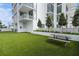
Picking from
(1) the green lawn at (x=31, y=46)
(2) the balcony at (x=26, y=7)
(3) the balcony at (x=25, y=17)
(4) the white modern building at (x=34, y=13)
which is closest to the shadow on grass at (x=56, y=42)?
(1) the green lawn at (x=31, y=46)

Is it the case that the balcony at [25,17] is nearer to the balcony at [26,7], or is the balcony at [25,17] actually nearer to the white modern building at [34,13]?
the white modern building at [34,13]

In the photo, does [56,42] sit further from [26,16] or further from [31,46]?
[26,16]

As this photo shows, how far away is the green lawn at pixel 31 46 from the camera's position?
3.24 meters

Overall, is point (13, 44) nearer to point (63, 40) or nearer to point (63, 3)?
point (63, 40)

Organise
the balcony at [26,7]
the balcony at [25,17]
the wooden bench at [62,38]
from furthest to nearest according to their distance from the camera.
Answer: the balcony at [25,17]
the balcony at [26,7]
the wooden bench at [62,38]

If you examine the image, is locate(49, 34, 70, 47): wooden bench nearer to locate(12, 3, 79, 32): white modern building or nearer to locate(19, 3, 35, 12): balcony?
locate(12, 3, 79, 32): white modern building

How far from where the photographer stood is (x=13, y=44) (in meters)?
3.32

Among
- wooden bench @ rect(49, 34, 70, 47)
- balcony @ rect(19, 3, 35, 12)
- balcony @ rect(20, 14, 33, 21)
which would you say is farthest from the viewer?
balcony @ rect(20, 14, 33, 21)

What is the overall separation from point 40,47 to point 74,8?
111cm

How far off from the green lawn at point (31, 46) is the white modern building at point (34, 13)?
23 centimetres

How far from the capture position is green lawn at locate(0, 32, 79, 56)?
3244 mm

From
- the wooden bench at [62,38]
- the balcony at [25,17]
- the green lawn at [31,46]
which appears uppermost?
the balcony at [25,17]

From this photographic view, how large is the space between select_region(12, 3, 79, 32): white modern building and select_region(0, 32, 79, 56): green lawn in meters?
0.23

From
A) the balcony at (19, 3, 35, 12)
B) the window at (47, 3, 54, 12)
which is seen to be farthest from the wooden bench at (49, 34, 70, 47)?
the balcony at (19, 3, 35, 12)
